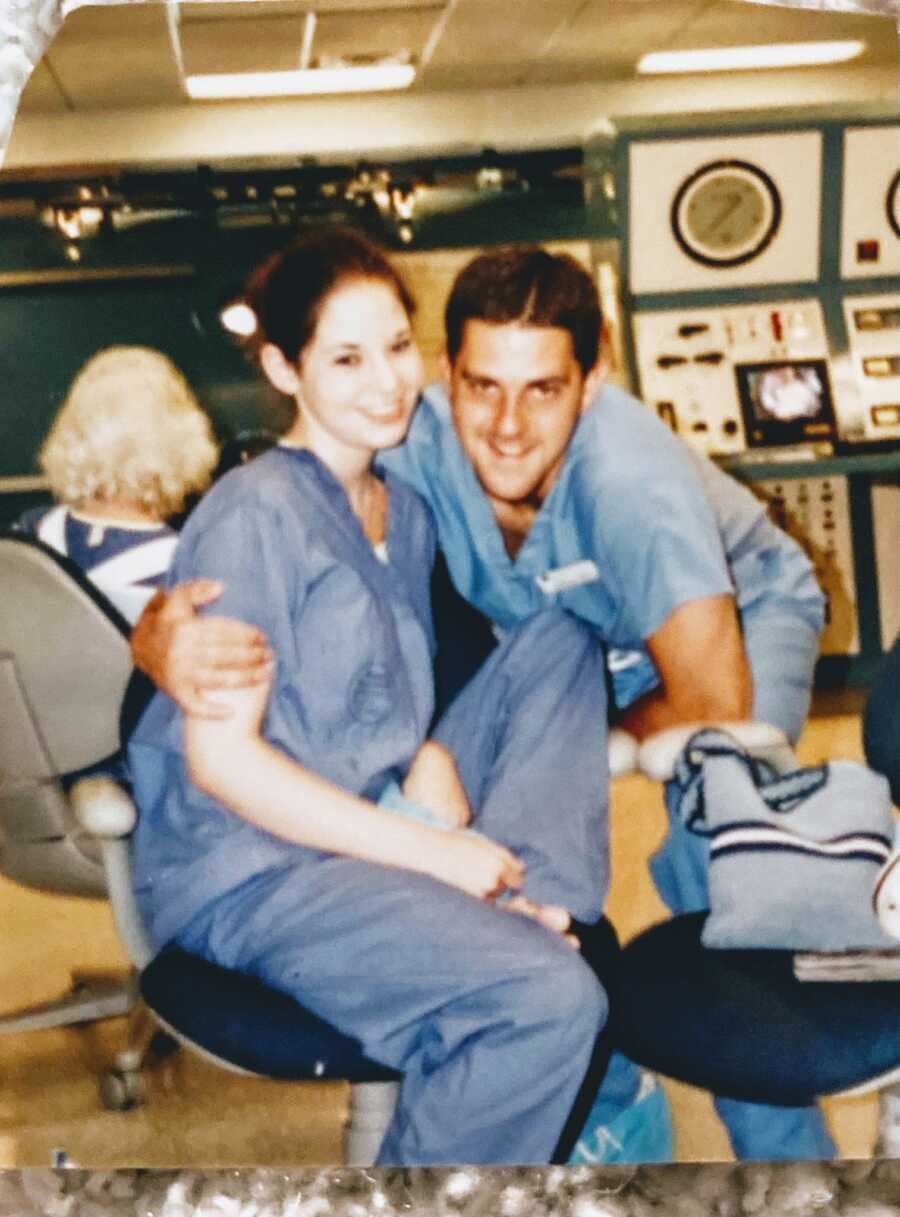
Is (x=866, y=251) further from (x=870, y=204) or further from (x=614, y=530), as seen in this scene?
(x=614, y=530)

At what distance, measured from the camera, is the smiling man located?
123cm

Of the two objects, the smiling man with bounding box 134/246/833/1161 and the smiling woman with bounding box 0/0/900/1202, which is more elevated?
the smiling woman with bounding box 0/0/900/1202

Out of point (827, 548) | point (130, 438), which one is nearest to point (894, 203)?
point (827, 548)

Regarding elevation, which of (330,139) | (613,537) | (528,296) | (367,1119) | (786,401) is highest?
(330,139)

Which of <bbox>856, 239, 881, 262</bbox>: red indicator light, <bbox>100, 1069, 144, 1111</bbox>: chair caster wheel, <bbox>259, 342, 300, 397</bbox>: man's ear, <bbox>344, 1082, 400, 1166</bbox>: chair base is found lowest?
<bbox>344, 1082, 400, 1166</bbox>: chair base

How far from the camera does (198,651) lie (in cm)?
A: 119

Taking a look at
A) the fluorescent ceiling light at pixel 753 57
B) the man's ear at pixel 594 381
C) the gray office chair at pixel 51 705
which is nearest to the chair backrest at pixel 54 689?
the gray office chair at pixel 51 705

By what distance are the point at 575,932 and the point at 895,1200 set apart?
0.37m

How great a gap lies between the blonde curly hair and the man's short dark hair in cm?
26

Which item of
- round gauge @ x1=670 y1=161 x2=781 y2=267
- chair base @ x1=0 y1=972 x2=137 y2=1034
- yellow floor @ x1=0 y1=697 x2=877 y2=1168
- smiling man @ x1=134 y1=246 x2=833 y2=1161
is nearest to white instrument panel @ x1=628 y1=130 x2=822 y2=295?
round gauge @ x1=670 y1=161 x2=781 y2=267

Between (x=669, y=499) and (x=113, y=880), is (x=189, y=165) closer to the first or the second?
(x=669, y=499)

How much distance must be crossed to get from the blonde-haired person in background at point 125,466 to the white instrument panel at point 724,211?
449mm

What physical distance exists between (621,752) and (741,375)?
401 mm

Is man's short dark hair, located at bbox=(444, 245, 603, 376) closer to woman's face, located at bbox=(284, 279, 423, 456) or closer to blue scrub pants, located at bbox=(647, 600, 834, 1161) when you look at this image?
woman's face, located at bbox=(284, 279, 423, 456)
